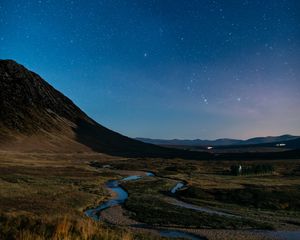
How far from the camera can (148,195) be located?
184 feet

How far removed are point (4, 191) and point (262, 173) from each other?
8302 centimetres

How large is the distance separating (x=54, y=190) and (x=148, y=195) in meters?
14.5

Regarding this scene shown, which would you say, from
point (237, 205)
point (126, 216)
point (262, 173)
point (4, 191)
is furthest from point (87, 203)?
point (262, 173)

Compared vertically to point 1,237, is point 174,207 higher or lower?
lower

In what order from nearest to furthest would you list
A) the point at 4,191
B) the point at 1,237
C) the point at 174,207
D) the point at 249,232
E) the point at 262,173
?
the point at 1,237
the point at 249,232
the point at 174,207
the point at 4,191
the point at 262,173

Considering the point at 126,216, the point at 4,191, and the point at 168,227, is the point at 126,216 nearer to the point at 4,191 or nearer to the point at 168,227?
the point at 168,227

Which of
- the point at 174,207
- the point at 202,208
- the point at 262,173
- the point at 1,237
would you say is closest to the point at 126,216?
the point at 174,207

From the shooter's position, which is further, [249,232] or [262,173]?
[262,173]

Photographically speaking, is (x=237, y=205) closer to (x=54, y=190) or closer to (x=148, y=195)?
(x=148, y=195)

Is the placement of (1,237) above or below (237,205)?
above

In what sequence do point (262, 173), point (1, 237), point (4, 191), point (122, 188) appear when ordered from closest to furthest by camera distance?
point (1, 237) < point (4, 191) < point (122, 188) < point (262, 173)

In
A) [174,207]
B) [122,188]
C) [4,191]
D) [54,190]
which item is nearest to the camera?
[174,207]

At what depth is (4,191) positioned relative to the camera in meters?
48.2

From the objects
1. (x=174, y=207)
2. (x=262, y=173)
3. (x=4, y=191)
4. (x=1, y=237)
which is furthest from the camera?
(x=262, y=173)
